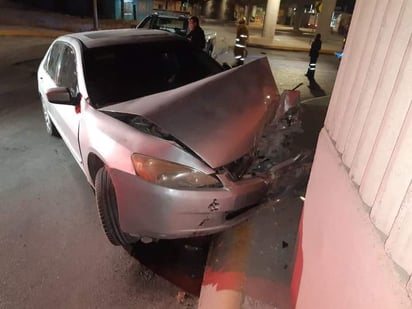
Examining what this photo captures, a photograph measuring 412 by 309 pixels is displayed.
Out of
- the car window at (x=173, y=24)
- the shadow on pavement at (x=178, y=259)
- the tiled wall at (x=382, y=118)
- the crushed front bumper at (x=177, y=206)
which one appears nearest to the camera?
the tiled wall at (x=382, y=118)

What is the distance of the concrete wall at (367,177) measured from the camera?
1.08m

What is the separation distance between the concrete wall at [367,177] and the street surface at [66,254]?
128 cm

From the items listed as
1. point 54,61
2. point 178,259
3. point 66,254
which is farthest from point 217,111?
point 54,61

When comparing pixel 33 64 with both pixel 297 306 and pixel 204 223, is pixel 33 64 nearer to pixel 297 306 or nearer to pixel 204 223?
pixel 204 223

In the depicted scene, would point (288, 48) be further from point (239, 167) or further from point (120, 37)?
point (239, 167)

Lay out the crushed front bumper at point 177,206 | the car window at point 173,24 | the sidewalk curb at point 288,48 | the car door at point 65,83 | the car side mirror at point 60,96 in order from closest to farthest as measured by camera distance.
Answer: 1. the crushed front bumper at point 177,206
2. the car side mirror at point 60,96
3. the car door at point 65,83
4. the car window at point 173,24
5. the sidewalk curb at point 288,48

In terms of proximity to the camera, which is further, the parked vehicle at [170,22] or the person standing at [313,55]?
the person standing at [313,55]

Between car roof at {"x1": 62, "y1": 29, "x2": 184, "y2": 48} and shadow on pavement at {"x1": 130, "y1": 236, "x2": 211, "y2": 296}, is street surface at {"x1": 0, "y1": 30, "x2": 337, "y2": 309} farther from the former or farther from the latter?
car roof at {"x1": 62, "y1": 29, "x2": 184, "y2": 48}

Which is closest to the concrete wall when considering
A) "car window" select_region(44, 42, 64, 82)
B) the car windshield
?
the car windshield

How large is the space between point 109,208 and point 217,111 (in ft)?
4.19

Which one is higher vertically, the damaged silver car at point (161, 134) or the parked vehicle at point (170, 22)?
the parked vehicle at point (170, 22)

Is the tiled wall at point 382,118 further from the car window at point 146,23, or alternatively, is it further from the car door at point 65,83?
the car window at point 146,23

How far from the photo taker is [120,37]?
385 centimetres

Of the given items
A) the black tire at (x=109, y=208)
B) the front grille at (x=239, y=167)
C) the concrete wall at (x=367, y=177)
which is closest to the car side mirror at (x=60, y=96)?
the black tire at (x=109, y=208)
